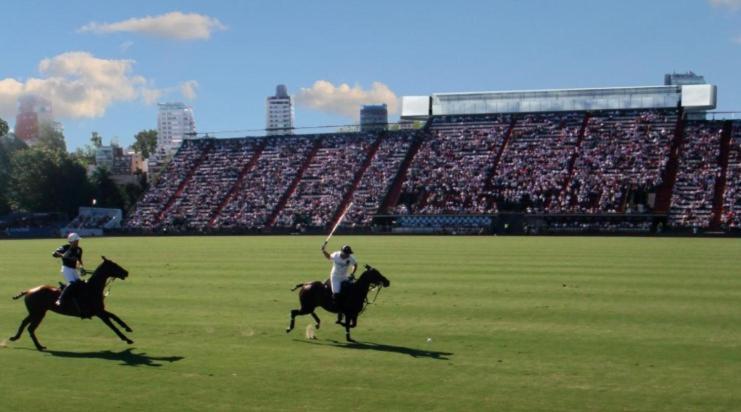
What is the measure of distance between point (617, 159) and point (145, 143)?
453 ft

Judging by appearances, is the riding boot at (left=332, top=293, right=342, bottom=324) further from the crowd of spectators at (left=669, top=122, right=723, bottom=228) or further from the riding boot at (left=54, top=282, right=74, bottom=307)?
the crowd of spectators at (left=669, top=122, right=723, bottom=228)

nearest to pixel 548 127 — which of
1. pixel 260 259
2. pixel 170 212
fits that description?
pixel 170 212

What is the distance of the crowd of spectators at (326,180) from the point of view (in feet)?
261

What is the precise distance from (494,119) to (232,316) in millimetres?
71378

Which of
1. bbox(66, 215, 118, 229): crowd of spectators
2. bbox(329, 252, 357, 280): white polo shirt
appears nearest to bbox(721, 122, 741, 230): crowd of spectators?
bbox(329, 252, 357, 280): white polo shirt

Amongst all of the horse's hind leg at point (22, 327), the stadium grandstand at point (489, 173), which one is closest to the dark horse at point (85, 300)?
the horse's hind leg at point (22, 327)

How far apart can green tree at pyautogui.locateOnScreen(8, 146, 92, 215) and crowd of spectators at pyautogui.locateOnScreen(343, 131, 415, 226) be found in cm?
3935

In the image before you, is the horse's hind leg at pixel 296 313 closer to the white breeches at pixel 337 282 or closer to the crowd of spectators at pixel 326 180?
the white breeches at pixel 337 282

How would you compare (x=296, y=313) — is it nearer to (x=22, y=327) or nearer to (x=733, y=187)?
(x=22, y=327)

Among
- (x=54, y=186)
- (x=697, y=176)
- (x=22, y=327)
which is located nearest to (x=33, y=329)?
(x=22, y=327)

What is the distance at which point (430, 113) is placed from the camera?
303ft

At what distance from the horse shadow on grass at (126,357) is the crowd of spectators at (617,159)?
59102 millimetres

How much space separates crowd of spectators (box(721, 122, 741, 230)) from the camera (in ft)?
205

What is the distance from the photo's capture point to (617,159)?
247 ft
